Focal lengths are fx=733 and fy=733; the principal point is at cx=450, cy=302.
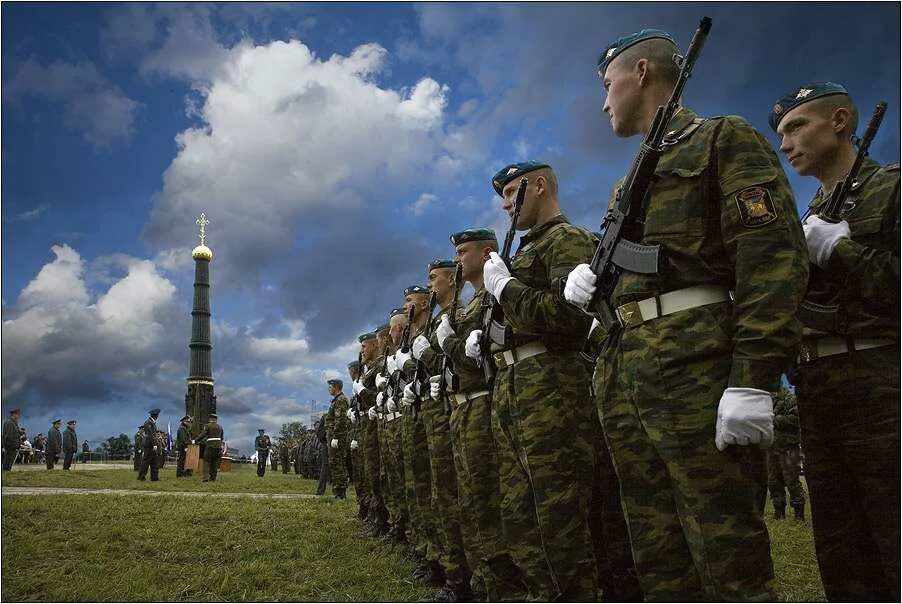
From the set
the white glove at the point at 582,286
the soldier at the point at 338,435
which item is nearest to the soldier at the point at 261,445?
the soldier at the point at 338,435

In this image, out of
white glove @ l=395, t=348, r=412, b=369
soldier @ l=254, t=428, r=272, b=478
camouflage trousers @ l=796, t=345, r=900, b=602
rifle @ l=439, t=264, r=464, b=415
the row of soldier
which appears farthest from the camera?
soldier @ l=254, t=428, r=272, b=478

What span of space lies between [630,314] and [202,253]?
59.6m

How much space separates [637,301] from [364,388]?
7.91 metres

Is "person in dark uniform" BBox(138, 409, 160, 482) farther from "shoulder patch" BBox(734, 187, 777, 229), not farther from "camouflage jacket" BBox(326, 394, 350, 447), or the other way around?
"shoulder patch" BBox(734, 187, 777, 229)

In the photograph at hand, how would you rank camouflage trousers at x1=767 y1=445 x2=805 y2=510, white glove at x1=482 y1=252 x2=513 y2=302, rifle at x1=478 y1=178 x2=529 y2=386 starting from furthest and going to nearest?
camouflage trousers at x1=767 y1=445 x2=805 y2=510
rifle at x1=478 y1=178 x2=529 y2=386
white glove at x1=482 y1=252 x2=513 y2=302

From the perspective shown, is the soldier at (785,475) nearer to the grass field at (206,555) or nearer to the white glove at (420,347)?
the grass field at (206,555)

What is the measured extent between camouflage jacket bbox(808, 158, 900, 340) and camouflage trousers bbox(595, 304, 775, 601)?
2.35 feet

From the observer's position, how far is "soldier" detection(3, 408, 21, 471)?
23.0 m

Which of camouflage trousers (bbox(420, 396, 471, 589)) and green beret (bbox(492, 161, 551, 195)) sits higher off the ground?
green beret (bbox(492, 161, 551, 195))

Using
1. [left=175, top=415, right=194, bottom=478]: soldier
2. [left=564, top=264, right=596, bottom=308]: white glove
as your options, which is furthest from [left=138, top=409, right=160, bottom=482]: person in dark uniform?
[left=564, top=264, right=596, bottom=308]: white glove

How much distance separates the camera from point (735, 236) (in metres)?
2.38

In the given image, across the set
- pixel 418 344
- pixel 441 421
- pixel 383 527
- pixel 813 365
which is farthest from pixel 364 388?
pixel 813 365

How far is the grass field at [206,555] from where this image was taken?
18.5 ft

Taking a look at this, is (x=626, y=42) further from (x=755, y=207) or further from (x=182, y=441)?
(x=182, y=441)
